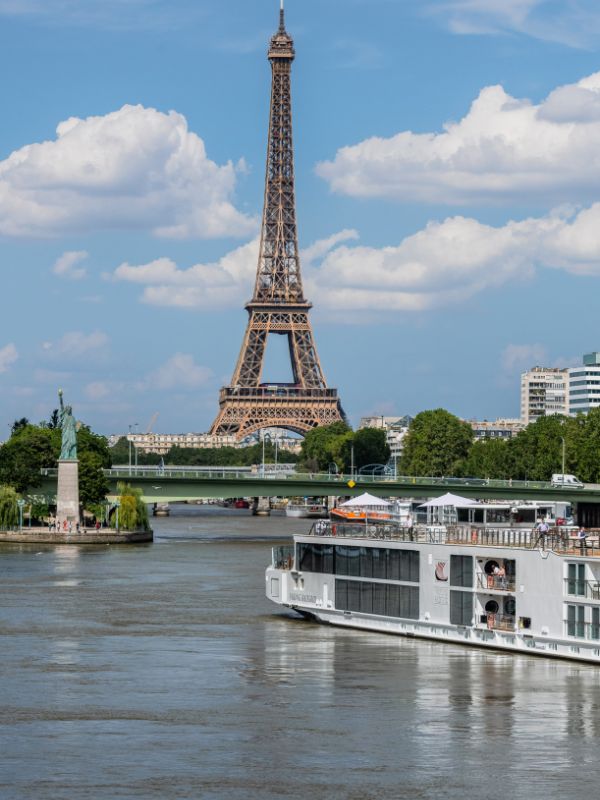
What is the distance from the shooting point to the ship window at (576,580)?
124ft

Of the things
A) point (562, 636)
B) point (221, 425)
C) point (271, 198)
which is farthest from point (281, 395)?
point (562, 636)

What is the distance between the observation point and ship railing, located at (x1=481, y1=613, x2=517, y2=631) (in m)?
39.6

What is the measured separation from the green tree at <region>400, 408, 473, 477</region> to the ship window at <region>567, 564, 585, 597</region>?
108422mm

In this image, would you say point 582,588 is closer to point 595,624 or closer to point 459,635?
point 595,624

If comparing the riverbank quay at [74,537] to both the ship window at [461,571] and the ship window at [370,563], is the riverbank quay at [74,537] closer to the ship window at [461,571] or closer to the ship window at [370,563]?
the ship window at [370,563]

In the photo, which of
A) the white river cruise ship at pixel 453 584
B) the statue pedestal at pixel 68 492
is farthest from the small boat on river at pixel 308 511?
the white river cruise ship at pixel 453 584

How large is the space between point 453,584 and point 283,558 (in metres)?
7.79

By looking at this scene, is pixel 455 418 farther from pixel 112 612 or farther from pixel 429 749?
pixel 429 749

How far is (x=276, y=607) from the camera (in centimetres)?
5088

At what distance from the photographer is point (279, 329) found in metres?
171

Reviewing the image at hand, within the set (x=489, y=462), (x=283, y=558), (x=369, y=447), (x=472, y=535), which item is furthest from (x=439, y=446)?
(x=472, y=535)

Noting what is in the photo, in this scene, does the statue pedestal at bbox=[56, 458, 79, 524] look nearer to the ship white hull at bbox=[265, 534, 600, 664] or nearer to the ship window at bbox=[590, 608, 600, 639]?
the ship white hull at bbox=[265, 534, 600, 664]

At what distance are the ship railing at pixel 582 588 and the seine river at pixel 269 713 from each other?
157 cm

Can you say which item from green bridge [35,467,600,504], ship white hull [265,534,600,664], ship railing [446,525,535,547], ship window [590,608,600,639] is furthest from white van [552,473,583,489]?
ship window [590,608,600,639]
